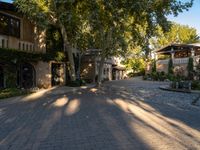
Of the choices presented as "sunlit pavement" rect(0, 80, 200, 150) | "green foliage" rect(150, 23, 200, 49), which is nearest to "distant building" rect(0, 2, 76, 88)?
"sunlit pavement" rect(0, 80, 200, 150)

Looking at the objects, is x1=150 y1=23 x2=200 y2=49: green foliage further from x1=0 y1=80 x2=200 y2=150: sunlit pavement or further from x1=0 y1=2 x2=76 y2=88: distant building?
x1=0 y1=80 x2=200 y2=150: sunlit pavement

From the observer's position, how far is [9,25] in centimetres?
2817

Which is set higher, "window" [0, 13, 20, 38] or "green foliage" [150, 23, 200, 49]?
"green foliage" [150, 23, 200, 49]

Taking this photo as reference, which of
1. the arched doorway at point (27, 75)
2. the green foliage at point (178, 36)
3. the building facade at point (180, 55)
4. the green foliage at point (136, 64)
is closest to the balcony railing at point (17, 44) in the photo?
the arched doorway at point (27, 75)

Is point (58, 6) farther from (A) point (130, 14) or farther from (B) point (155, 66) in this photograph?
(B) point (155, 66)

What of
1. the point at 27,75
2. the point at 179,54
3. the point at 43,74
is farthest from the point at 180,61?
the point at 27,75

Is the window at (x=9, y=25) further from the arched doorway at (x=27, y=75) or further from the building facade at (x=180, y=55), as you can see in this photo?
the building facade at (x=180, y=55)

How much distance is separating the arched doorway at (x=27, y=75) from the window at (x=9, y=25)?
3252mm

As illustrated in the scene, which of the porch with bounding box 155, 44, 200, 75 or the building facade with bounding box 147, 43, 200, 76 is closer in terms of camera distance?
the building facade with bounding box 147, 43, 200, 76

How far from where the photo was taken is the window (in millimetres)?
27334

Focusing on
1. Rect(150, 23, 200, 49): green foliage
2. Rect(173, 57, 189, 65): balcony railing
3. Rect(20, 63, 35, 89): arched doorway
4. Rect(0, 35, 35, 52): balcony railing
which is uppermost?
Rect(150, 23, 200, 49): green foliage

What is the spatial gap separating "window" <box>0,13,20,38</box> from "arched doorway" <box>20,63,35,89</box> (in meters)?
3.25

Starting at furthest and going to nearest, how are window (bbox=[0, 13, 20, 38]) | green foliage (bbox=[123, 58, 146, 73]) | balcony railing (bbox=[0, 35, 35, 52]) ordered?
green foliage (bbox=[123, 58, 146, 73])
window (bbox=[0, 13, 20, 38])
balcony railing (bbox=[0, 35, 35, 52])

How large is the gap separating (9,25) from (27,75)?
17.7 feet
